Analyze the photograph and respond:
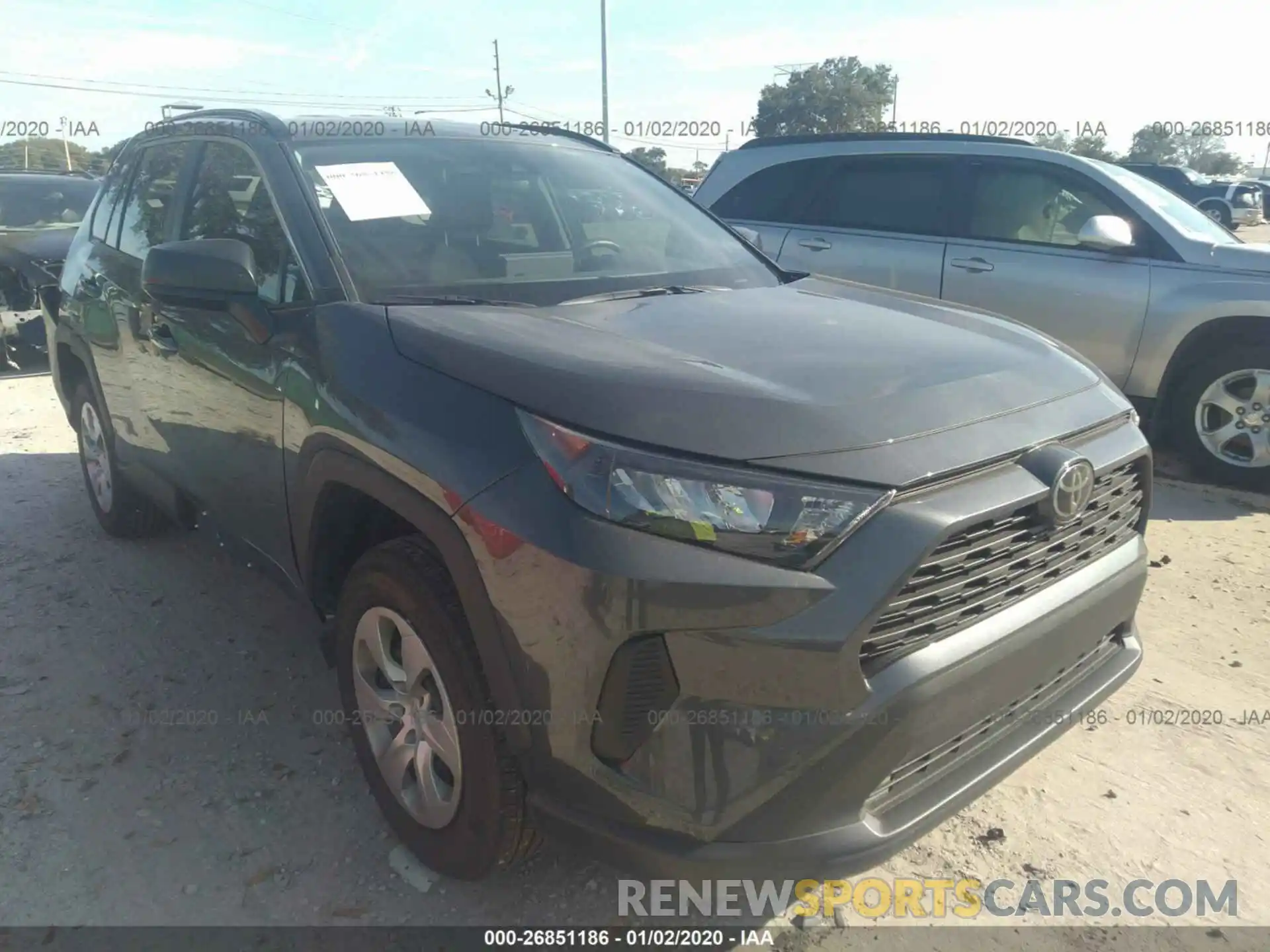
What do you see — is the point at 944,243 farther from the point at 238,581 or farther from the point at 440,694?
the point at 440,694

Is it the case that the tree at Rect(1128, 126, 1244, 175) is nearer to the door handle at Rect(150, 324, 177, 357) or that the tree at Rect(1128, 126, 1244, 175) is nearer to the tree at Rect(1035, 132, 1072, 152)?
the tree at Rect(1035, 132, 1072, 152)

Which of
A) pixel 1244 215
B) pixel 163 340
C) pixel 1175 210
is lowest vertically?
pixel 1244 215

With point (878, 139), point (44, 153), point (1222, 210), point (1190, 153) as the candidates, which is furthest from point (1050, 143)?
point (1190, 153)

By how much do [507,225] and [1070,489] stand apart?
1.81 m

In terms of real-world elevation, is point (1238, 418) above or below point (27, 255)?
below

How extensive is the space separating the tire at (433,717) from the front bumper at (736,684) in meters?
0.16

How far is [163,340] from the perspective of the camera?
323 centimetres

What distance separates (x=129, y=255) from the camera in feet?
12.3

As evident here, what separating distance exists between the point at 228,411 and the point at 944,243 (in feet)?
15.1

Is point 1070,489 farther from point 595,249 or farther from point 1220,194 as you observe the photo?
point 1220,194

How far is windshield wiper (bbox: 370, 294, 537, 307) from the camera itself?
2389 mm

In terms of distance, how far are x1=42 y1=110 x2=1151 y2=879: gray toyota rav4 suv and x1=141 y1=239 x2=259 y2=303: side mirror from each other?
10 mm

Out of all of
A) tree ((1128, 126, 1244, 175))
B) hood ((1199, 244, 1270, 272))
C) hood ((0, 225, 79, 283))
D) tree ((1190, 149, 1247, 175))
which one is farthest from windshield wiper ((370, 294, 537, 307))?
tree ((1190, 149, 1247, 175))

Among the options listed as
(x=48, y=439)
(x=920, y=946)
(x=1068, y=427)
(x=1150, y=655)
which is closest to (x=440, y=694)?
(x=920, y=946)
